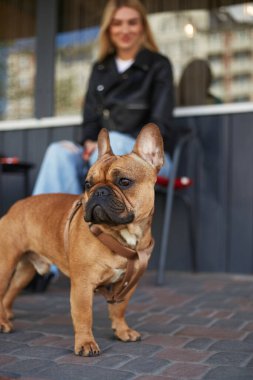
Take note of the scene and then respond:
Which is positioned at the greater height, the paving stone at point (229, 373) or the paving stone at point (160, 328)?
the paving stone at point (229, 373)

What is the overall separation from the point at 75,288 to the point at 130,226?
0.37m

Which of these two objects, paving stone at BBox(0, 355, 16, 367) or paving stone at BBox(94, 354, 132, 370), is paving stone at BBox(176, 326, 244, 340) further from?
paving stone at BBox(0, 355, 16, 367)

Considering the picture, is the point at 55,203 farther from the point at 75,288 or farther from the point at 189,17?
the point at 189,17

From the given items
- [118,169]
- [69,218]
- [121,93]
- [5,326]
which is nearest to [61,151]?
[121,93]

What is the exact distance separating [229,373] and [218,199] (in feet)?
9.11

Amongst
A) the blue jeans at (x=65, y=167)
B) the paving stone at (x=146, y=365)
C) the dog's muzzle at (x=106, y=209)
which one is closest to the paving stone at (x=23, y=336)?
the paving stone at (x=146, y=365)

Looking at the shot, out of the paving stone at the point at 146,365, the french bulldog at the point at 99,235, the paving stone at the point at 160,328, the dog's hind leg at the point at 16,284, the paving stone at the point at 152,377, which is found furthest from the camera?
the dog's hind leg at the point at 16,284

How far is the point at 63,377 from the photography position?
7.09ft

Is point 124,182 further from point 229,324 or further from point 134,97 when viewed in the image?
point 134,97

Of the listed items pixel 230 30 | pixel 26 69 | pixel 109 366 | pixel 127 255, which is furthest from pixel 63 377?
pixel 26 69

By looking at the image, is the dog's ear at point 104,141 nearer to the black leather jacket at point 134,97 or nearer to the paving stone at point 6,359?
the paving stone at point 6,359

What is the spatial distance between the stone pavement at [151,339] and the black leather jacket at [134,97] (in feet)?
4.19

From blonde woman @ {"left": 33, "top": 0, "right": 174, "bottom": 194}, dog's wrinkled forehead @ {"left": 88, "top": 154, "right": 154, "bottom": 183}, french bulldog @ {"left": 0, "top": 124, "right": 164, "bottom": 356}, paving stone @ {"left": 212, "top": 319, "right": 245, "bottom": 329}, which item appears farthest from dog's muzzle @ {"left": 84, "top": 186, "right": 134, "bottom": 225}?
blonde woman @ {"left": 33, "top": 0, "right": 174, "bottom": 194}

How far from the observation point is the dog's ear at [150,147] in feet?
9.12
